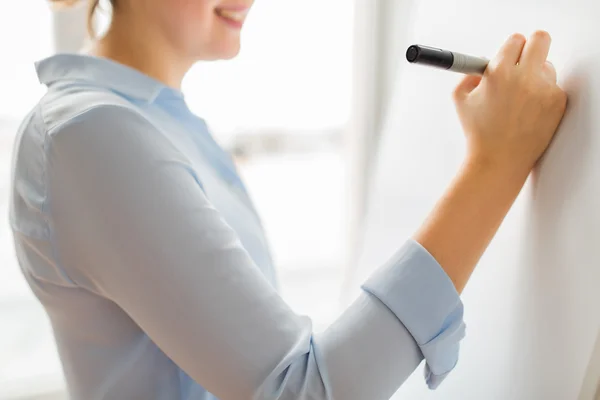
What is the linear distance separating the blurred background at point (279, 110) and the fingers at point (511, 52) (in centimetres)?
78

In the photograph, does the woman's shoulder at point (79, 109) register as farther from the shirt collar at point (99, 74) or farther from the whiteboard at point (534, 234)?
the whiteboard at point (534, 234)

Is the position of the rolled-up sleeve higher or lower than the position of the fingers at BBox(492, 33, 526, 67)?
lower

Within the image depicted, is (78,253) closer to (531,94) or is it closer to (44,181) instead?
(44,181)

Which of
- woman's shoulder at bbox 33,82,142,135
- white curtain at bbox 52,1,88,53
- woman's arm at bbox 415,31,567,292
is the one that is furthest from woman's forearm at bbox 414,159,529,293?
white curtain at bbox 52,1,88,53

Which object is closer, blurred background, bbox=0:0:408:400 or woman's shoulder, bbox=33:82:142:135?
woman's shoulder, bbox=33:82:142:135

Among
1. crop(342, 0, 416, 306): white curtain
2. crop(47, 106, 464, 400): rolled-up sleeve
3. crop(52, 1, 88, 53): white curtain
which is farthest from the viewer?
crop(342, 0, 416, 306): white curtain

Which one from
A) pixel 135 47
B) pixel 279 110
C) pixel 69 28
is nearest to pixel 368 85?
pixel 279 110

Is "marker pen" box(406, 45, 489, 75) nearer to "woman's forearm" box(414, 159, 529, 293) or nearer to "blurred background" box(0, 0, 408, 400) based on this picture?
"woman's forearm" box(414, 159, 529, 293)

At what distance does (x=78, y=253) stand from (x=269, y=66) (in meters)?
0.98

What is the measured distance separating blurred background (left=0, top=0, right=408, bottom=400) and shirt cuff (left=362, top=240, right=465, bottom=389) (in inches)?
29.8

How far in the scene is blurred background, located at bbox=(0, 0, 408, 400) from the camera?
3.97ft

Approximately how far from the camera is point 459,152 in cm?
64

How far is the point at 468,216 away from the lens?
0.50 m

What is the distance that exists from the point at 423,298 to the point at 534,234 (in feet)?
0.40
